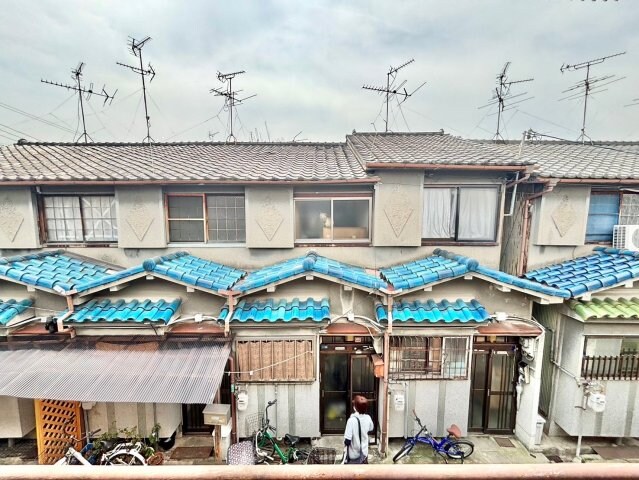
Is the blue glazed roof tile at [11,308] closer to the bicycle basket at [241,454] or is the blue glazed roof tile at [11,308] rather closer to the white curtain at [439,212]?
the bicycle basket at [241,454]

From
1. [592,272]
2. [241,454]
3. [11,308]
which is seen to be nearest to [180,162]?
[11,308]

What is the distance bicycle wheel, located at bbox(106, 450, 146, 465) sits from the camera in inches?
290

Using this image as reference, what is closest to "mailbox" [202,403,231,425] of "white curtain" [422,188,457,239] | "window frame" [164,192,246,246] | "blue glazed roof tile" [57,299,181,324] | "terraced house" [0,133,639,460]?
"terraced house" [0,133,639,460]

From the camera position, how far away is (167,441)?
28.4 ft

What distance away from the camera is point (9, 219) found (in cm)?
1009

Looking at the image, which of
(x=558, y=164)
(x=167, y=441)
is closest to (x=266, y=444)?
(x=167, y=441)

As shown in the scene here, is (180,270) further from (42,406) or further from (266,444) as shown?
(266,444)

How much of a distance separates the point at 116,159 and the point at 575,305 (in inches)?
671

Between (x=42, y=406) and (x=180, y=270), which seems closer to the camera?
(x=42, y=406)

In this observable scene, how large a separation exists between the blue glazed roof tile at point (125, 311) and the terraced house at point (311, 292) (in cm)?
5

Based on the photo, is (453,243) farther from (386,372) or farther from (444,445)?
(444,445)

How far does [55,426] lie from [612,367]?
15.3 m

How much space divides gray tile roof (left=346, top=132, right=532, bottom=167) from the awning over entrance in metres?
7.40

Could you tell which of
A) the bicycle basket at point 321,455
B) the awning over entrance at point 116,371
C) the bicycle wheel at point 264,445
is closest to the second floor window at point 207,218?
the awning over entrance at point 116,371
